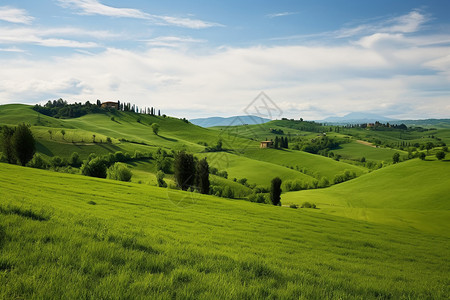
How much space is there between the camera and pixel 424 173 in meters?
116

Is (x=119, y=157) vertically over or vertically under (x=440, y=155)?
under

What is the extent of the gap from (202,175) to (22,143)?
139 feet

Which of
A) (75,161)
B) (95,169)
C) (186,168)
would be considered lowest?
(75,161)

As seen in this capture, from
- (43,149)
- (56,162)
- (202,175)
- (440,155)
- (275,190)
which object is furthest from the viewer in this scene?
(43,149)

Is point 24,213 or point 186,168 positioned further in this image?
point 186,168

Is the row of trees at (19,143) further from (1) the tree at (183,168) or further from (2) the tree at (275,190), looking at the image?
(2) the tree at (275,190)

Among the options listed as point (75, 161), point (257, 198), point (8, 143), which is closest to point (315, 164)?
point (257, 198)

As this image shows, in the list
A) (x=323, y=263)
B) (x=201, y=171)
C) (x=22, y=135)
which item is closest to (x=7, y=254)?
(x=323, y=263)

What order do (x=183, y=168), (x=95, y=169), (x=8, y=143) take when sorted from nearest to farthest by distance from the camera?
1. (x=183, y=168)
2. (x=8, y=143)
3. (x=95, y=169)

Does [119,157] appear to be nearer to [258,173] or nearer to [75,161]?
[75,161]

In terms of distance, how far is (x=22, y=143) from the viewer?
206 feet

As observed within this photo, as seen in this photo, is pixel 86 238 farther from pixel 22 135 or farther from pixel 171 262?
pixel 22 135

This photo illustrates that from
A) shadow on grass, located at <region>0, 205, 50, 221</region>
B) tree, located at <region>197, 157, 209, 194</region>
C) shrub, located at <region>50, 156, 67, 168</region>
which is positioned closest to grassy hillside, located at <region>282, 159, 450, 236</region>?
tree, located at <region>197, 157, 209, 194</region>

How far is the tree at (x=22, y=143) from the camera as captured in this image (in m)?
62.2
